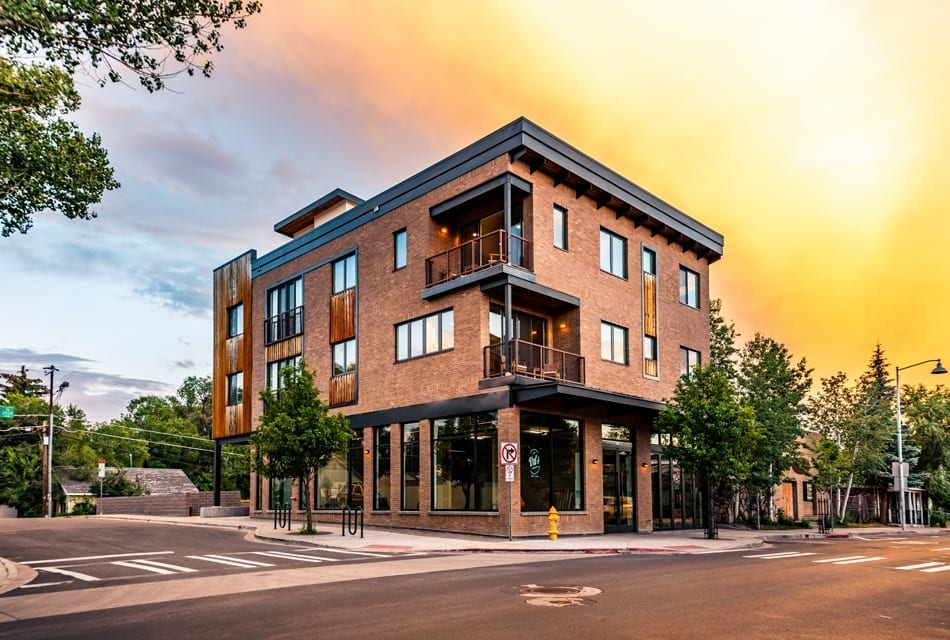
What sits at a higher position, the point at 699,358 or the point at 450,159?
the point at 450,159

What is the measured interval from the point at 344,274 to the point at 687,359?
15.2 meters

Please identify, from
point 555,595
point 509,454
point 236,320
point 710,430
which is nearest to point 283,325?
point 236,320

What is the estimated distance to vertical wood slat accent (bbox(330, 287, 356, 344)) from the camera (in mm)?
31812

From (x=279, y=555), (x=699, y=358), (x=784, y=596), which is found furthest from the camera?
(x=699, y=358)

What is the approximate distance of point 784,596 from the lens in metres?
11.8

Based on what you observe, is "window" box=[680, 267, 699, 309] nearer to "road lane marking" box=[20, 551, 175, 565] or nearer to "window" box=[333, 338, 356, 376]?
"window" box=[333, 338, 356, 376]

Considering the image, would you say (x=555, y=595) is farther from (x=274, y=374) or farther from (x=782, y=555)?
(x=274, y=374)

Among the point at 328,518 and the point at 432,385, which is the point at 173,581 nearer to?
the point at 432,385

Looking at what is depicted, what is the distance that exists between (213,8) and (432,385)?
1707cm

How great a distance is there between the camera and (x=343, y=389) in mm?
32000

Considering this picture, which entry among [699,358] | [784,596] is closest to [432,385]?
[699,358]

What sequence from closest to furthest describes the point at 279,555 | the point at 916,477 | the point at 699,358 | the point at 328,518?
1. the point at 279,555
2. the point at 328,518
3. the point at 699,358
4. the point at 916,477

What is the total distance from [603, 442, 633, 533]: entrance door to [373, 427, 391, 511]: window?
810 cm

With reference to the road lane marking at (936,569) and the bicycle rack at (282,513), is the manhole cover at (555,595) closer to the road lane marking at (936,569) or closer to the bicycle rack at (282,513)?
the road lane marking at (936,569)
